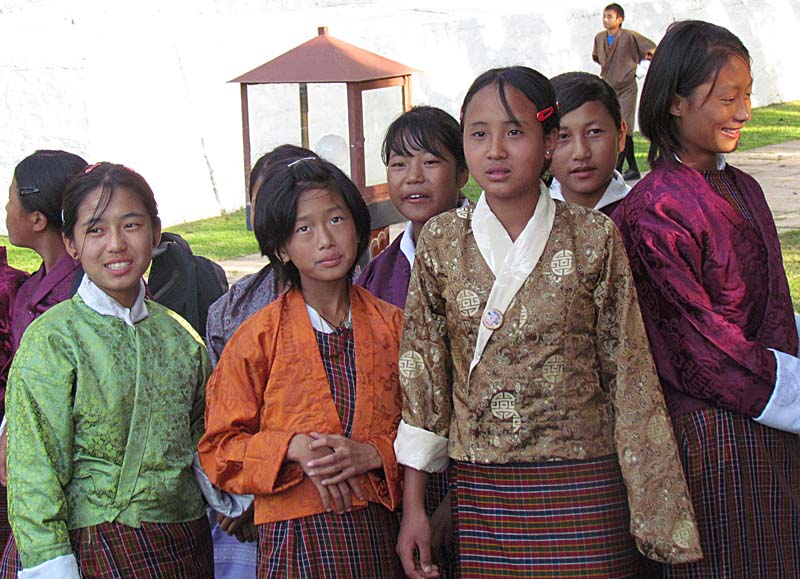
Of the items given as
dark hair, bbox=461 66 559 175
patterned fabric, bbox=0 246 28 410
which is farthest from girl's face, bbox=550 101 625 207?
patterned fabric, bbox=0 246 28 410

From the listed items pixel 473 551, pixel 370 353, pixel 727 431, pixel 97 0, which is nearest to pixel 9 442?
pixel 370 353

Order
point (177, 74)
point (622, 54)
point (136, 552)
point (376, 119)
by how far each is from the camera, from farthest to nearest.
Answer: point (622, 54)
point (177, 74)
point (376, 119)
point (136, 552)

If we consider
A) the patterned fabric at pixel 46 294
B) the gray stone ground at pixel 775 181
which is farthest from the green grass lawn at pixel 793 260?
the patterned fabric at pixel 46 294

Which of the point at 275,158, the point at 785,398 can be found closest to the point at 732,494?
the point at 785,398

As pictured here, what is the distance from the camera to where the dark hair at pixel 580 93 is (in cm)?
320

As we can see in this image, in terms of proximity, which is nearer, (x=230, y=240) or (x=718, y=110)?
(x=718, y=110)

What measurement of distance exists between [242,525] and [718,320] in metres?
1.29

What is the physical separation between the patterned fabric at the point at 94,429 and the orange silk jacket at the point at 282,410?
0.13m

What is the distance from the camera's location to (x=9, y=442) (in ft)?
8.49

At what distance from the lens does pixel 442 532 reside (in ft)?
9.12

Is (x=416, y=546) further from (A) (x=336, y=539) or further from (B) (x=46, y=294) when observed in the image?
(B) (x=46, y=294)

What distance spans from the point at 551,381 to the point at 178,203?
24.5 feet

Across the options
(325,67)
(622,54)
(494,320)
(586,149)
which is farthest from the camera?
(622,54)

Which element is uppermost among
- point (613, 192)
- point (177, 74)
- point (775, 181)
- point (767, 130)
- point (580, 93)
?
point (580, 93)
